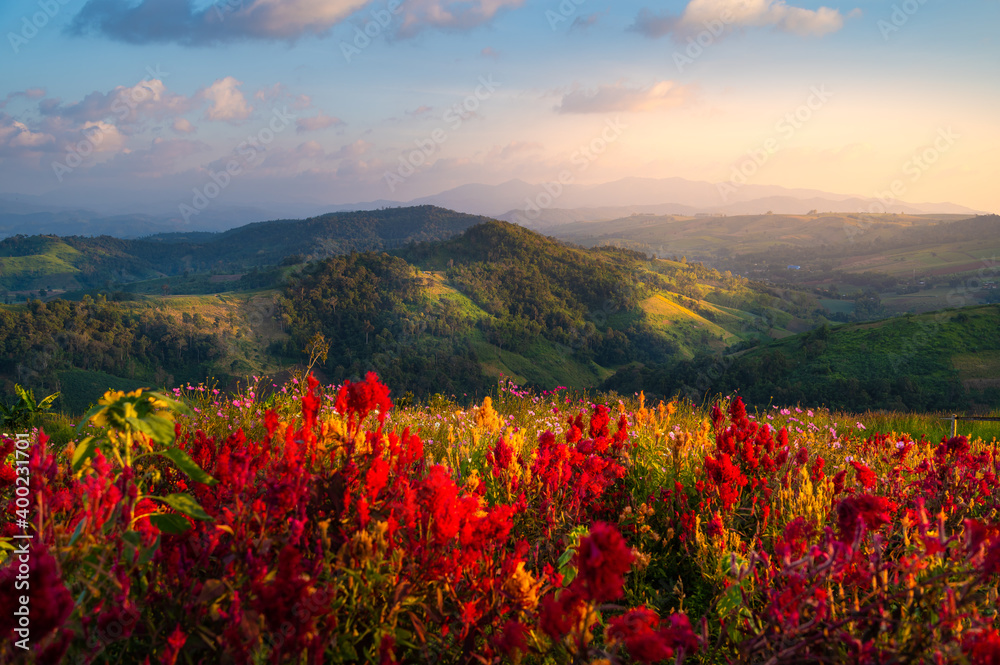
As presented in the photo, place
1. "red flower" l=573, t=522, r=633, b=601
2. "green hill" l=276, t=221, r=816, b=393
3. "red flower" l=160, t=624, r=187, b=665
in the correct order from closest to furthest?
"red flower" l=573, t=522, r=633, b=601 → "red flower" l=160, t=624, r=187, b=665 → "green hill" l=276, t=221, r=816, b=393

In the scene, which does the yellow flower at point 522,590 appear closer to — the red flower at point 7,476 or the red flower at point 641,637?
the red flower at point 641,637

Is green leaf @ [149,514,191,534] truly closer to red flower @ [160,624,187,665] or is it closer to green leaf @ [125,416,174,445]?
green leaf @ [125,416,174,445]

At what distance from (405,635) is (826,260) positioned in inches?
6585

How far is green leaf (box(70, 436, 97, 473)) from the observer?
1.72 meters

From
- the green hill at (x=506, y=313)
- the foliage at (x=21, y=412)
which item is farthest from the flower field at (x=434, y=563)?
the green hill at (x=506, y=313)

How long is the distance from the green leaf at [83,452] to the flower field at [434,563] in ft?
0.04

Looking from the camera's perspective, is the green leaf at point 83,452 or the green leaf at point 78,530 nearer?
the green leaf at point 78,530

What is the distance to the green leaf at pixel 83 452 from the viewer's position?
172 centimetres

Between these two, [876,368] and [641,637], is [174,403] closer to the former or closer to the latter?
[641,637]

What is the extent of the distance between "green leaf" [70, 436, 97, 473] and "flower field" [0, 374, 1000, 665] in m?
0.01

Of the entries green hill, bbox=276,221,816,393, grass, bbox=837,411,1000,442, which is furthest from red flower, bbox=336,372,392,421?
green hill, bbox=276,221,816,393

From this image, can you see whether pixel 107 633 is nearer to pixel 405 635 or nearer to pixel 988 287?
pixel 405 635

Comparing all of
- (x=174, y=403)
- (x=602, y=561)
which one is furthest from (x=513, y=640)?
(x=174, y=403)

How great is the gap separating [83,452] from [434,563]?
1297 mm
